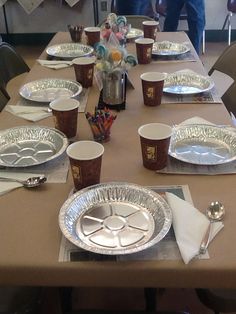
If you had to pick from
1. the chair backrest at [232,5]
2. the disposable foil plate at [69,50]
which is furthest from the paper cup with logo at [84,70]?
the chair backrest at [232,5]

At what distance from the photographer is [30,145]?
1196 millimetres

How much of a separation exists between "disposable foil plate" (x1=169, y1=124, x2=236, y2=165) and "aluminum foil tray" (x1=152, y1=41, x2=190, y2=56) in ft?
2.66

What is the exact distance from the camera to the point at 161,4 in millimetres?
3869

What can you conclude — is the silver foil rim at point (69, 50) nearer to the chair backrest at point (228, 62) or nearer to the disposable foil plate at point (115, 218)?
the chair backrest at point (228, 62)

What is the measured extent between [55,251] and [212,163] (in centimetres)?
47

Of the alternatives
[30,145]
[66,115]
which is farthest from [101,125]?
[30,145]

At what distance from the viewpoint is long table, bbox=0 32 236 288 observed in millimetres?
761

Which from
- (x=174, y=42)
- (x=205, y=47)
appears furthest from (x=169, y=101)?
(x=205, y=47)

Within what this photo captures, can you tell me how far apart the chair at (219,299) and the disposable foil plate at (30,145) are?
1.66 feet

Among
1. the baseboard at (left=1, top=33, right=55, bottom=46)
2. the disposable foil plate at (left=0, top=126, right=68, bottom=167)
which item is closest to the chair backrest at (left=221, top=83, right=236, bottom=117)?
the disposable foil plate at (left=0, top=126, right=68, bottom=167)

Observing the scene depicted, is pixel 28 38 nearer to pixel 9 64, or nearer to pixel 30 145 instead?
pixel 9 64

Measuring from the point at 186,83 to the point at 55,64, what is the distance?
59 centimetres

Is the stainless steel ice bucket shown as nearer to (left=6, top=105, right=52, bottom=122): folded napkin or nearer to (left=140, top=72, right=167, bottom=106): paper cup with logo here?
(left=140, top=72, right=167, bottom=106): paper cup with logo

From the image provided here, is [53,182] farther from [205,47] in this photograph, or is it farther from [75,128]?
[205,47]
